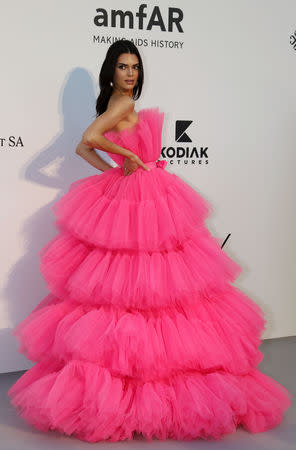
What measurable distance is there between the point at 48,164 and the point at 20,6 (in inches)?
32.1

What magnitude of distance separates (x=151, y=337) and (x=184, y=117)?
64.4 inches

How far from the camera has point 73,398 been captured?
2.37m

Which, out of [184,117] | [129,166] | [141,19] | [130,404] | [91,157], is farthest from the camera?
[184,117]

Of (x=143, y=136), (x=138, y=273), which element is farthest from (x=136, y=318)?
(x=143, y=136)

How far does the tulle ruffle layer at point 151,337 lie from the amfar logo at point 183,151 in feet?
3.96

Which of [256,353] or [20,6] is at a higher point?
[20,6]

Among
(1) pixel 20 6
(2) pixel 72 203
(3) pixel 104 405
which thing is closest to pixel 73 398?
(3) pixel 104 405

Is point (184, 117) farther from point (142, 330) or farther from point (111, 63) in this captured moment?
point (142, 330)

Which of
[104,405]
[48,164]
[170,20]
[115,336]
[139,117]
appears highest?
[170,20]

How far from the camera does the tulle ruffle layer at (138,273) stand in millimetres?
2420

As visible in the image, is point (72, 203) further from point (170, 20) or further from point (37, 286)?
point (170, 20)

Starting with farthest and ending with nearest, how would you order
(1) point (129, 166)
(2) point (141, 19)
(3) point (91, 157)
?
1. (2) point (141, 19)
2. (3) point (91, 157)
3. (1) point (129, 166)

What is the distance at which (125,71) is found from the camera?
9.00 ft

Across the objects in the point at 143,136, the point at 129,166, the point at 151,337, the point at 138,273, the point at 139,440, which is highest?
the point at 143,136
